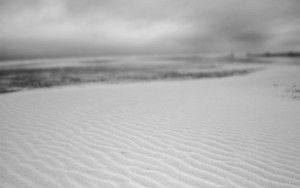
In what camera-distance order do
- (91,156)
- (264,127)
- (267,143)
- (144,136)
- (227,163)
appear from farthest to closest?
1. (264,127)
2. (144,136)
3. (267,143)
4. (91,156)
5. (227,163)

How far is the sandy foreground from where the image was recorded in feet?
9.68

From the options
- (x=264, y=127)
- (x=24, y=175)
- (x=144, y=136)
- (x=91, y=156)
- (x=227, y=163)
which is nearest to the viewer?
(x=24, y=175)

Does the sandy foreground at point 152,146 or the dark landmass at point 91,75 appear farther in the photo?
the dark landmass at point 91,75

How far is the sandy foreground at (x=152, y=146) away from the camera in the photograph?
2951 millimetres

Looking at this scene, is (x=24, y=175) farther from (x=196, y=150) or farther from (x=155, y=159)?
(x=196, y=150)

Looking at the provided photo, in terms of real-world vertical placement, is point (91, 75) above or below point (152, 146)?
above

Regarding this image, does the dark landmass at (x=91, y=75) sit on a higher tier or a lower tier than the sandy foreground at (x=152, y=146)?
higher

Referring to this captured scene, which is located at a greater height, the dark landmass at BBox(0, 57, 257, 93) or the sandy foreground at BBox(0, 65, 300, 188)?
the dark landmass at BBox(0, 57, 257, 93)

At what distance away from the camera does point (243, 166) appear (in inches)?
126

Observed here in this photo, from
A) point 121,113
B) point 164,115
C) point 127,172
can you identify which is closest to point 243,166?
point 127,172

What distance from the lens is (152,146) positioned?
3969 mm

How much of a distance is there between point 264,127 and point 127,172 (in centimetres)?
366

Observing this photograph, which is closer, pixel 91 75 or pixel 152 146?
pixel 152 146

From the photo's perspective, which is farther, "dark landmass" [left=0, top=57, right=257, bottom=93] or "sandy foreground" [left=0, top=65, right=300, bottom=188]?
"dark landmass" [left=0, top=57, right=257, bottom=93]
